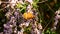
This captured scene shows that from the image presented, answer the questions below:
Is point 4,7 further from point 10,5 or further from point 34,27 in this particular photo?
point 34,27

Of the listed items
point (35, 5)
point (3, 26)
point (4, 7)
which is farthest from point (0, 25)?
point (35, 5)

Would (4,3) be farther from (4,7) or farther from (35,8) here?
(35,8)

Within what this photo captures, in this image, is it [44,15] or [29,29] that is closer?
[29,29]

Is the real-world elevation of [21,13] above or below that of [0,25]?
above

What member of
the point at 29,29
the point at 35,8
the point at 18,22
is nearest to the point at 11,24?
the point at 18,22

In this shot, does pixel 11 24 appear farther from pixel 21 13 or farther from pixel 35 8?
pixel 35 8

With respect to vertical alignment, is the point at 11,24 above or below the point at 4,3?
below

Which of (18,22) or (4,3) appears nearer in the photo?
(18,22)
